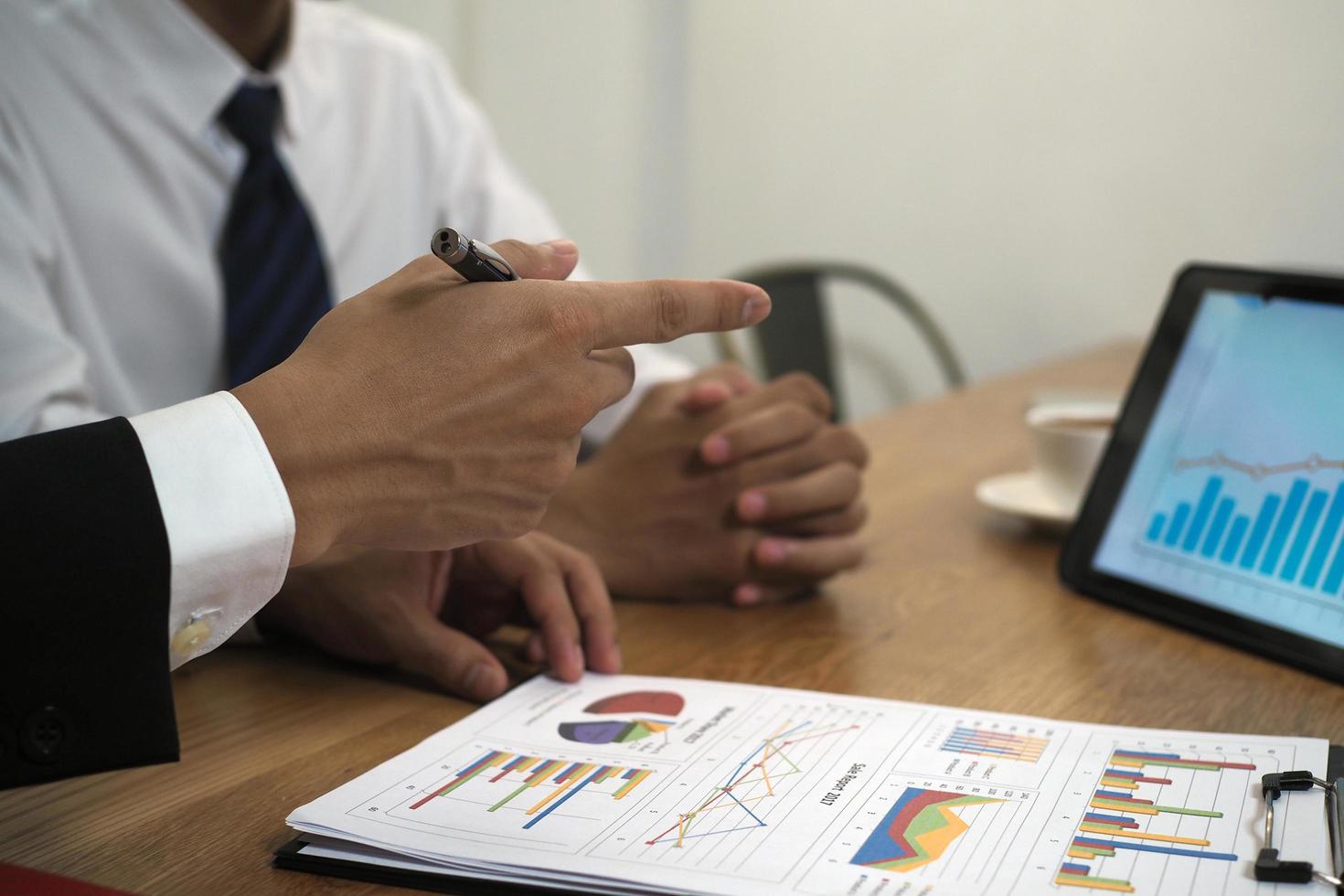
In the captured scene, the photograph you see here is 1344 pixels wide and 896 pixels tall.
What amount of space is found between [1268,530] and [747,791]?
418mm

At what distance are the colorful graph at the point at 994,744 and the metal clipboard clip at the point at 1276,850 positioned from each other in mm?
102

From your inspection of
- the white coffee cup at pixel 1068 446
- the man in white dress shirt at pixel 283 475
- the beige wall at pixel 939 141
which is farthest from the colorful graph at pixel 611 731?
the beige wall at pixel 939 141

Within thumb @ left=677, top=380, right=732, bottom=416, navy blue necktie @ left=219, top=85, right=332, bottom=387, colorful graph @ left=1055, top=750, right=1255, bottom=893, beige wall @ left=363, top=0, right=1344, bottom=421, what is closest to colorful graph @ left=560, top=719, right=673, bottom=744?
colorful graph @ left=1055, top=750, right=1255, bottom=893

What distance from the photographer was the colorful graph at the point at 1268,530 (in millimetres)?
736

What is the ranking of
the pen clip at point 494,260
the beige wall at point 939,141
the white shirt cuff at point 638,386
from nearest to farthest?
the pen clip at point 494,260 < the white shirt cuff at point 638,386 < the beige wall at point 939,141

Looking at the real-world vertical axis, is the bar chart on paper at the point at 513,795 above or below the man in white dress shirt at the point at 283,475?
below

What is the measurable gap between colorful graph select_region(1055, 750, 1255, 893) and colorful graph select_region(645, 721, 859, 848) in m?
0.13

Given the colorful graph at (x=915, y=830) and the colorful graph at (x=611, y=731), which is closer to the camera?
the colorful graph at (x=915, y=830)

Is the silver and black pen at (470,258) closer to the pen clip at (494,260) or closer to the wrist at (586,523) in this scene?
the pen clip at (494,260)

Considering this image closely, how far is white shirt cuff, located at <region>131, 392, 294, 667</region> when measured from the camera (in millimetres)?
532

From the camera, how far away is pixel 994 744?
61 centimetres

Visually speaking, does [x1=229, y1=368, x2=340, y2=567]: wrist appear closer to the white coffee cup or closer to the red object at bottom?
the red object at bottom

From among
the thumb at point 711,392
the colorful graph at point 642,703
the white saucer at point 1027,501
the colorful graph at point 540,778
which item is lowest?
the white saucer at point 1027,501

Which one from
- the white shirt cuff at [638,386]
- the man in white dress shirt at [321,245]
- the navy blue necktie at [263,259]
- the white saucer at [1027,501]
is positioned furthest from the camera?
the white shirt cuff at [638,386]
